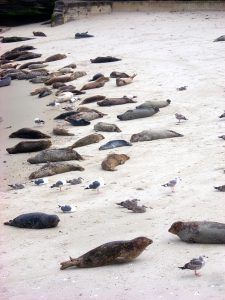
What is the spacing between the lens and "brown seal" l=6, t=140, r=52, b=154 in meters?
10.4

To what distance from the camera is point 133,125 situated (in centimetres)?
1098

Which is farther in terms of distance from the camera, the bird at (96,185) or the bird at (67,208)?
the bird at (96,185)

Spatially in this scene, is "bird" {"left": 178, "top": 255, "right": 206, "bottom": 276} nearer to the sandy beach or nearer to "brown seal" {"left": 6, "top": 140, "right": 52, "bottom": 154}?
the sandy beach

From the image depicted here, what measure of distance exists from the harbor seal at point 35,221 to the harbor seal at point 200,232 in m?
1.27

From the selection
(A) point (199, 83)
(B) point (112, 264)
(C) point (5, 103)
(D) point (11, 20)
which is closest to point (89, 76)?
(C) point (5, 103)

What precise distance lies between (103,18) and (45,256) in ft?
68.2

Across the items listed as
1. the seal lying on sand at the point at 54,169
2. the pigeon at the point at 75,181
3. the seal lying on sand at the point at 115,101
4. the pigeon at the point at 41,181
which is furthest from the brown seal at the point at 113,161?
the seal lying on sand at the point at 115,101

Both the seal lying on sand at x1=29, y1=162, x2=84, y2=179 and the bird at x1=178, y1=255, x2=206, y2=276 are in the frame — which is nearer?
the bird at x1=178, y1=255, x2=206, y2=276

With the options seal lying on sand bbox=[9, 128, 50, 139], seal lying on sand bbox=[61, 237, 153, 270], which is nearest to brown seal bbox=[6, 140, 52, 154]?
seal lying on sand bbox=[9, 128, 50, 139]

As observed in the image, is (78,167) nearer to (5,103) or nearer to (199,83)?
(199,83)

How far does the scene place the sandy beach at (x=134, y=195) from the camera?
17.3ft

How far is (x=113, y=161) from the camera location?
8758mm

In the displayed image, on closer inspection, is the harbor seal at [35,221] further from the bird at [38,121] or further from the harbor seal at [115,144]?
the bird at [38,121]

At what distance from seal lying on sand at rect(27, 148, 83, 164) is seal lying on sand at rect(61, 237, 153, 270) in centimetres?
383
